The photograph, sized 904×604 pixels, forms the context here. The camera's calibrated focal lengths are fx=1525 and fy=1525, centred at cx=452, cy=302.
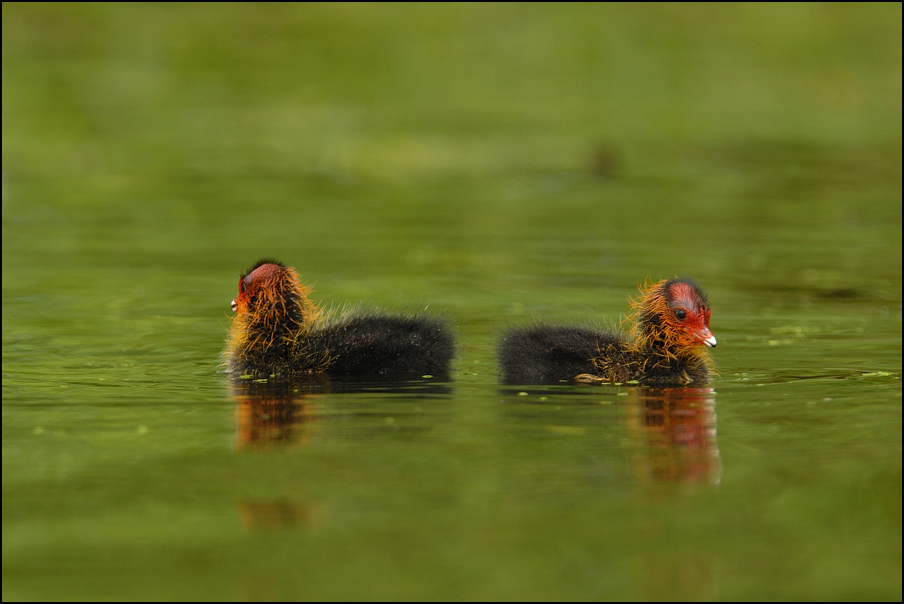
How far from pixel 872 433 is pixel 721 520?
1574mm

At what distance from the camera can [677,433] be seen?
23.3 ft

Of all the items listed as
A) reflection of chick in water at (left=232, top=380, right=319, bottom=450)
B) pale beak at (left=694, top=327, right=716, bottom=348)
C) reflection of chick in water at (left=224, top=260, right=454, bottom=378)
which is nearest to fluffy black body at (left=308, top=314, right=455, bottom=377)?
reflection of chick in water at (left=224, top=260, right=454, bottom=378)

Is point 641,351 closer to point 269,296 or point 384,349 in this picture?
point 384,349

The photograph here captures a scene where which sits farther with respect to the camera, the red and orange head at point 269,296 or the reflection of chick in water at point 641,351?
the red and orange head at point 269,296

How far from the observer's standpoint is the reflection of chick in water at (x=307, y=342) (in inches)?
341

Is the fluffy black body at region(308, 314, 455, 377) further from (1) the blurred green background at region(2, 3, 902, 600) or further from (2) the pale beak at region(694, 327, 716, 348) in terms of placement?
(2) the pale beak at region(694, 327, 716, 348)

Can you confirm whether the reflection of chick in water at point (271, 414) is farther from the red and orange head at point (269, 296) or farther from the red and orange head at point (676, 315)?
the red and orange head at point (676, 315)

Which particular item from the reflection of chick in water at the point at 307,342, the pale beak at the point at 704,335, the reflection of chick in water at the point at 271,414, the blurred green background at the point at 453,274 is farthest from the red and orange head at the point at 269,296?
the pale beak at the point at 704,335

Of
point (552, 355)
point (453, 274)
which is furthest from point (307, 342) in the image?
point (453, 274)

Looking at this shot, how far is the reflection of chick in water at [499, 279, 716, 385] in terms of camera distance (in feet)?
27.7

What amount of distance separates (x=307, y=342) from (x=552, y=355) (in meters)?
1.41

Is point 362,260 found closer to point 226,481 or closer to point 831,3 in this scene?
point 226,481

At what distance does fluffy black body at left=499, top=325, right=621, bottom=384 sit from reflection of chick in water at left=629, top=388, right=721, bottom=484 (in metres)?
0.42

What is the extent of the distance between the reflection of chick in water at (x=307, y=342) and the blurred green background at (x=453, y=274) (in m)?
0.32
